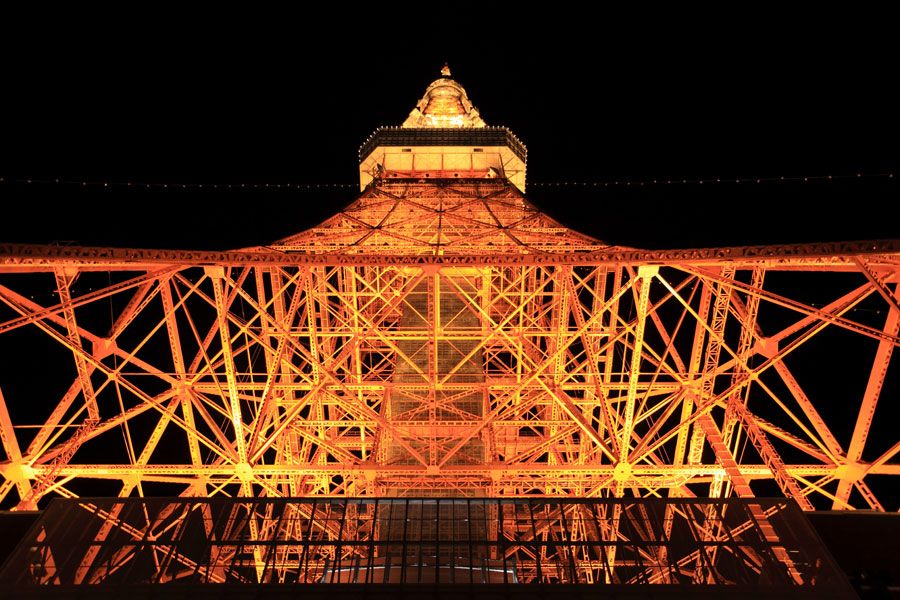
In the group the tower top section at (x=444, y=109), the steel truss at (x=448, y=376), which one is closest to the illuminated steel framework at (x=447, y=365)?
the steel truss at (x=448, y=376)

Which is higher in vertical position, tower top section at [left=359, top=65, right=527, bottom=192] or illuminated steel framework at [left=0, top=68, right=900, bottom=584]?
tower top section at [left=359, top=65, right=527, bottom=192]

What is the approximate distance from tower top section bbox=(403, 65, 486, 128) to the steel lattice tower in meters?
10.5

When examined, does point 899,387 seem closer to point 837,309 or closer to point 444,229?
point 837,309

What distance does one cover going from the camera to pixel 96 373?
99.6 ft

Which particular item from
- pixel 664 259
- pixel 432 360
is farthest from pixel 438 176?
pixel 664 259

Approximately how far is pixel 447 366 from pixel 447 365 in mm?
83

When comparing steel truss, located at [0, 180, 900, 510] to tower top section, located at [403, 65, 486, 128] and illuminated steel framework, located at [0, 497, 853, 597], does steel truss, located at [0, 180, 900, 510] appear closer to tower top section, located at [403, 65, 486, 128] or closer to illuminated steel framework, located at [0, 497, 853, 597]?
illuminated steel framework, located at [0, 497, 853, 597]

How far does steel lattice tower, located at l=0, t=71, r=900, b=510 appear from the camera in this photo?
40.4 feet

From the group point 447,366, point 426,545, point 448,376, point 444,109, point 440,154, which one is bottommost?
point 426,545

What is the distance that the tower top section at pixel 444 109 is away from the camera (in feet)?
157

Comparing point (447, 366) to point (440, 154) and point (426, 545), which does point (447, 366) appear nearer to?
point (426, 545)

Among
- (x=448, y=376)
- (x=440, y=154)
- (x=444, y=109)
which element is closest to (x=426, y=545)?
(x=448, y=376)

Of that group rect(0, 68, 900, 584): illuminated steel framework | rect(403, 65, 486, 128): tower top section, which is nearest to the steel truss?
rect(0, 68, 900, 584): illuminated steel framework

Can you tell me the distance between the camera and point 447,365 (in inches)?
899
